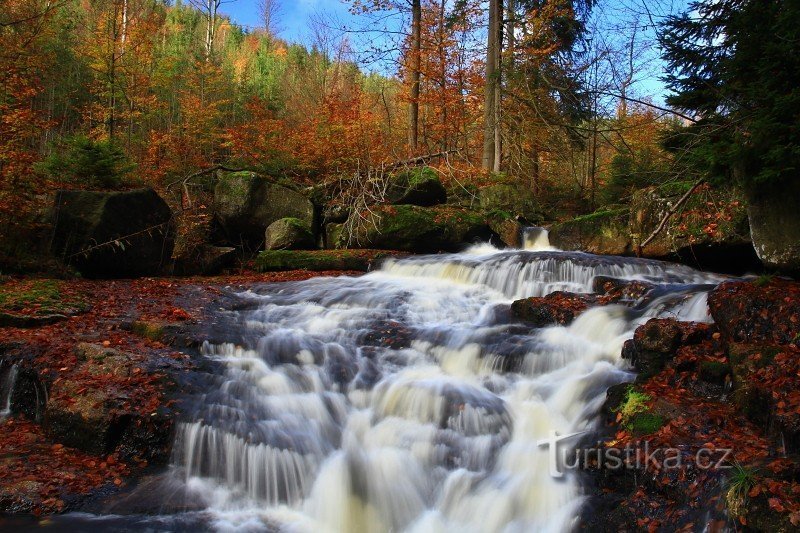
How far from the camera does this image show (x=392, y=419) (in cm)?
571

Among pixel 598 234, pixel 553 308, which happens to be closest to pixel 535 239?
pixel 598 234

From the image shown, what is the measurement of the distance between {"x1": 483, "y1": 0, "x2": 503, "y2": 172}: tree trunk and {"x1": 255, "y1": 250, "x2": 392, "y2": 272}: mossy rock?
19.6 ft

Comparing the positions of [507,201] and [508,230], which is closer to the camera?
[508,230]

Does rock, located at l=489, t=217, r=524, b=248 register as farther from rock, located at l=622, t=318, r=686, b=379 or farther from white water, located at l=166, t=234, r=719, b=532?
rock, located at l=622, t=318, r=686, b=379

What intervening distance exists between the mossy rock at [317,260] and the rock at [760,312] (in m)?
7.93

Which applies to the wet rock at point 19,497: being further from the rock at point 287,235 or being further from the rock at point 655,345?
the rock at point 287,235

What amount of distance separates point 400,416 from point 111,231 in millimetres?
7830

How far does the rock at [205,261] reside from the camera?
12.2 m

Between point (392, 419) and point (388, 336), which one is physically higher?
point (388, 336)

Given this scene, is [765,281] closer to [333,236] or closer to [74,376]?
[74,376]

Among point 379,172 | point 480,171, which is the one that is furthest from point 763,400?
point 480,171

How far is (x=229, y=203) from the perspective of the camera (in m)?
13.6

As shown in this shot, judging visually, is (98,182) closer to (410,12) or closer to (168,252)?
(168,252)

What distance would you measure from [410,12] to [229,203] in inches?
391
